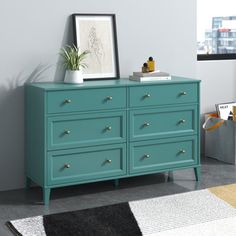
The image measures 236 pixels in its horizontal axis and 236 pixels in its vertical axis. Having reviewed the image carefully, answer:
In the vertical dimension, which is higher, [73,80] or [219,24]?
[219,24]

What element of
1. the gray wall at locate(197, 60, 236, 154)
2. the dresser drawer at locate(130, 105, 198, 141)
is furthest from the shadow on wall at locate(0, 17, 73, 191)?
the gray wall at locate(197, 60, 236, 154)

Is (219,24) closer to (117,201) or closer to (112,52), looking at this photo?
(112,52)

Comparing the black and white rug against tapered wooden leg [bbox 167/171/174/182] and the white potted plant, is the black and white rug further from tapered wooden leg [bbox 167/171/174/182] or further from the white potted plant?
the white potted plant

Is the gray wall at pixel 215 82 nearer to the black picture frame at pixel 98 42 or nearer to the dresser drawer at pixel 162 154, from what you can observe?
the dresser drawer at pixel 162 154

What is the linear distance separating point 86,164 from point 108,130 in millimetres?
261

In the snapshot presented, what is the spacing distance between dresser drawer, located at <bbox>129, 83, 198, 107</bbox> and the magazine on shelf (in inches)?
32.0

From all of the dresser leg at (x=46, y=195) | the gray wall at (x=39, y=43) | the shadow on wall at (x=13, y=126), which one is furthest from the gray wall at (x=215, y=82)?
the dresser leg at (x=46, y=195)

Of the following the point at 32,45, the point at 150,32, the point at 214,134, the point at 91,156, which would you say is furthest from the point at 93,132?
the point at 214,134

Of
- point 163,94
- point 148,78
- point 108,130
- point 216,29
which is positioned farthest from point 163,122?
point 216,29

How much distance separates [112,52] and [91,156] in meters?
0.81

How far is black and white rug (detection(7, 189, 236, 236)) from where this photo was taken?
332cm

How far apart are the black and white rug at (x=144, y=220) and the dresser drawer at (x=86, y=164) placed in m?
0.31

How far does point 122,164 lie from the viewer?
4.10 metres

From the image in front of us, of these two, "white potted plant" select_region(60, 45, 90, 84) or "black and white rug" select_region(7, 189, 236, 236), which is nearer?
"black and white rug" select_region(7, 189, 236, 236)
